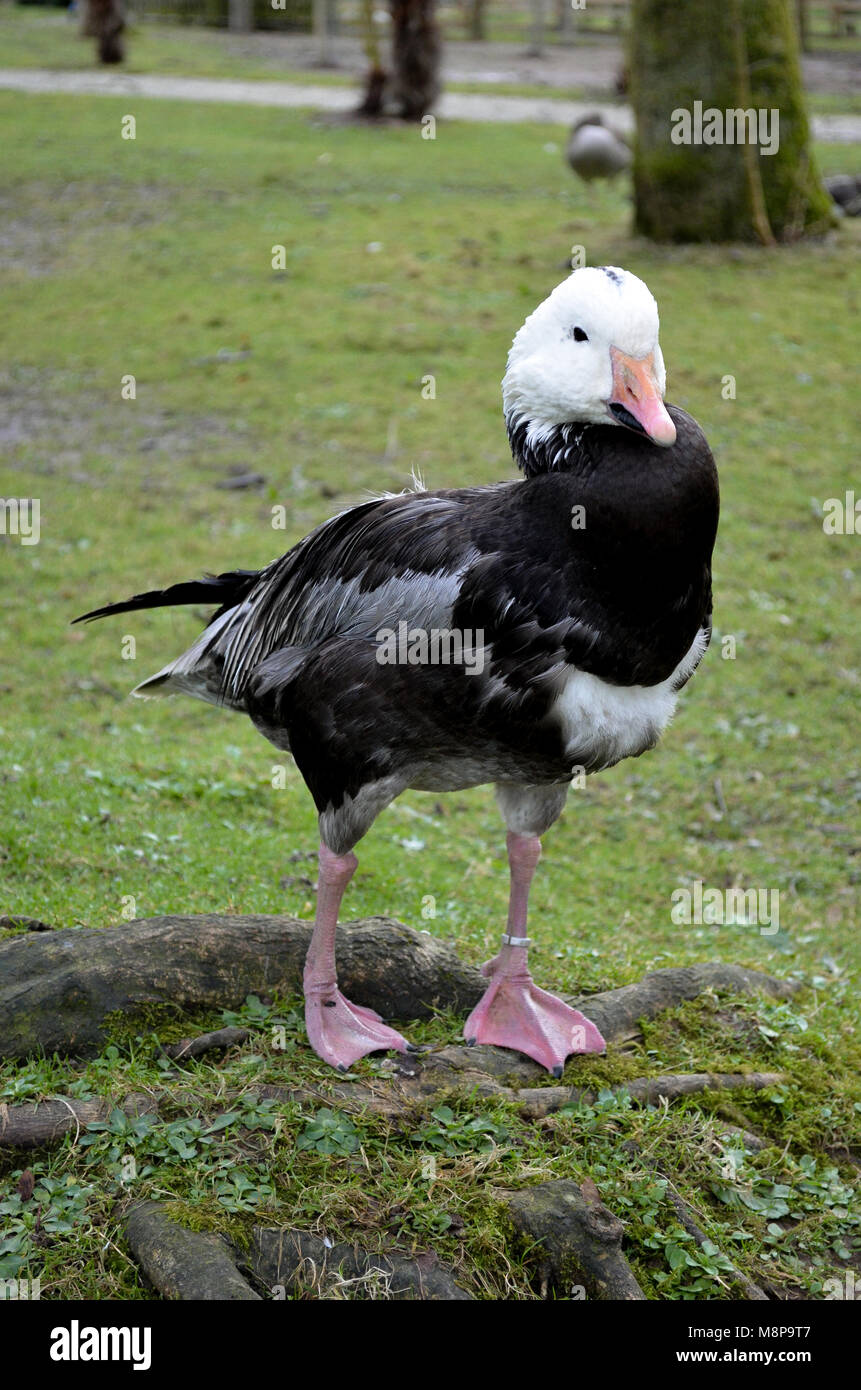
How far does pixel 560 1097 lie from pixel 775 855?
3.64 metres

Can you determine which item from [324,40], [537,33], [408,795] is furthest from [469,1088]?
[537,33]

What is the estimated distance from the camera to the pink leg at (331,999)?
15.9ft

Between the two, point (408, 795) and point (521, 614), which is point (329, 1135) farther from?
point (408, 795)

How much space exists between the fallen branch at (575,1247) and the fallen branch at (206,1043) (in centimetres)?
119

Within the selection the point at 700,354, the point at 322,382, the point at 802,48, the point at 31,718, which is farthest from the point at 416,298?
the point at 802,48

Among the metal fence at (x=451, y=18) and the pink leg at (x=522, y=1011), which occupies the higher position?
the metal fence at (x=451, y=18)

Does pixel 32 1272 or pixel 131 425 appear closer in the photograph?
pixel 32 1272

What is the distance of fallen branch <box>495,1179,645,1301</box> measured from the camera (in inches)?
163

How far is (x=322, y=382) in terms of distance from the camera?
14797 mm

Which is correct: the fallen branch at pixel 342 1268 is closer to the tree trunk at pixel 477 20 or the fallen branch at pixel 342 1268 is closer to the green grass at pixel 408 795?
the green grass at pixel 408 795

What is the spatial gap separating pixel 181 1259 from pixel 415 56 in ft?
86.8

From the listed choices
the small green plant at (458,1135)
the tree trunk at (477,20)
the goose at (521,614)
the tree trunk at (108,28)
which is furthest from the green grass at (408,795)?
the tree trunk at (477,20)

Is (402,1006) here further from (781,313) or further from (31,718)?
(781,313)

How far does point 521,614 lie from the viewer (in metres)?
4.37
